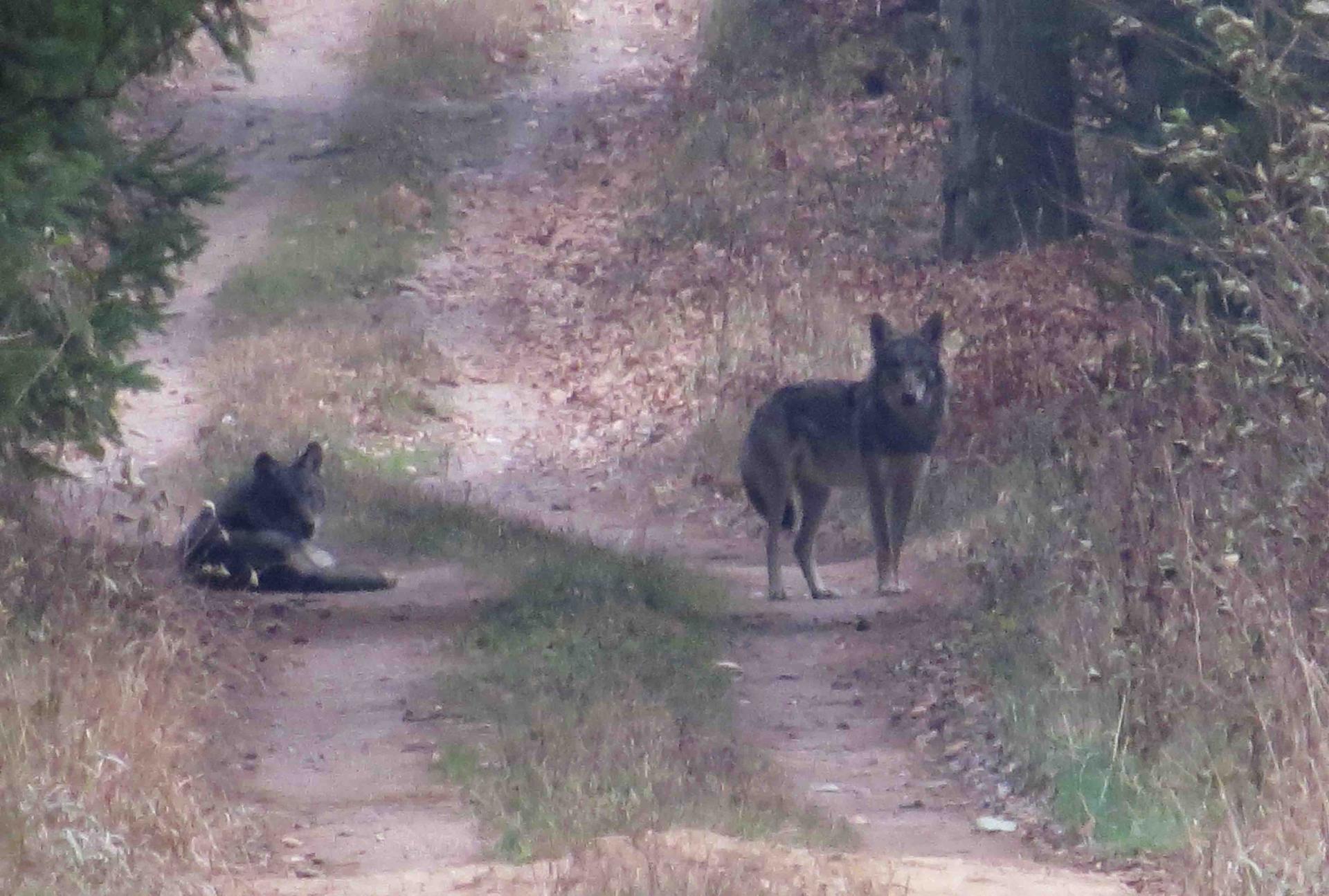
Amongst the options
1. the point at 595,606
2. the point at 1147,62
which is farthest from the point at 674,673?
the point at 1147,62

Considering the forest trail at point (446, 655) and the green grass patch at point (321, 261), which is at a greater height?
the green grass patch at point (321, 261)

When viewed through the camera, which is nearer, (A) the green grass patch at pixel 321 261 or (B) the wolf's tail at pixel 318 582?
(B) the wolf's tail at pixel 318 582

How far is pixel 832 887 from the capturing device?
633cm

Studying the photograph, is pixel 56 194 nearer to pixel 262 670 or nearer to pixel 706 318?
pixel 262 670

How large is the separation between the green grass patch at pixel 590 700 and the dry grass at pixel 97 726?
1.13 metres

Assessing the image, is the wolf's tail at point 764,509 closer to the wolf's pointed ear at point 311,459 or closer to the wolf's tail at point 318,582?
the wolf's tail at point 318,582

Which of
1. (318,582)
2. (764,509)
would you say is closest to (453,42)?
(764,509)

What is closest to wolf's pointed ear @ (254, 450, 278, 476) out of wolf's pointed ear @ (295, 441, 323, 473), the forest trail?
wolf's pointed ear @ (295, 441, 323, 473)

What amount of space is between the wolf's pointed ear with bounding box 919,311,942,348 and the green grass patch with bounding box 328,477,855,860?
216cm

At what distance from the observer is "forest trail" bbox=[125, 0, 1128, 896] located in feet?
23.0

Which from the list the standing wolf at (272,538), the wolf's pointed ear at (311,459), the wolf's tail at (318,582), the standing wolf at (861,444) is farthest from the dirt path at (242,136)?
the standing wolf at (861,444)

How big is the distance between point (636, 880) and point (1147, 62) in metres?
10.2

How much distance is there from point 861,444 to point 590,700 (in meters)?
4.47

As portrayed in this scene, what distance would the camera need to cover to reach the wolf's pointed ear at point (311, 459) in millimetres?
12797
